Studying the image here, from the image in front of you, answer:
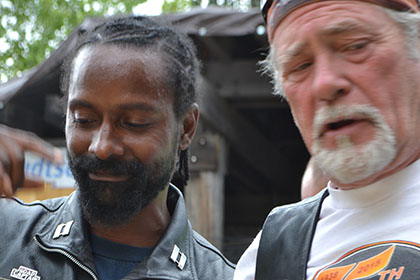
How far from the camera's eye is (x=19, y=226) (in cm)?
209

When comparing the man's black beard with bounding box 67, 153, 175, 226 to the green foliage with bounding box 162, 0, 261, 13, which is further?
the green foliage with bounding box 162, 0, 261, 13

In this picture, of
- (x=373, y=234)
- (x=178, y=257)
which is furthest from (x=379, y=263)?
(x=178, y=257)

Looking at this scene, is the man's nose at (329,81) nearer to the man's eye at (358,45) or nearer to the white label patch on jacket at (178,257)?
the man's eye at (358,45)

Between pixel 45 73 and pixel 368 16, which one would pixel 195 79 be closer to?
pixel 368 16

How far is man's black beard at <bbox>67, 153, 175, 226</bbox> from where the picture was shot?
80.5 inches

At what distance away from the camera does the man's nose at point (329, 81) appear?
1.51m

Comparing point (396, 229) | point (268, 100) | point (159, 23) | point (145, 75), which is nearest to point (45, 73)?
point (268, 100)

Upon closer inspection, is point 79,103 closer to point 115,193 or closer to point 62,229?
point 115,193

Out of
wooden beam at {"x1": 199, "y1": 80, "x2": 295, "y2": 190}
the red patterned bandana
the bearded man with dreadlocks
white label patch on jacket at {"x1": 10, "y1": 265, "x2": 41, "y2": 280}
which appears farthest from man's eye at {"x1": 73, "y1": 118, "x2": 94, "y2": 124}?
wooden beam at {"x1": 199, "y1": 80, "x2": 295, "y2": 190}

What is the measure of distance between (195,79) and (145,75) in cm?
43

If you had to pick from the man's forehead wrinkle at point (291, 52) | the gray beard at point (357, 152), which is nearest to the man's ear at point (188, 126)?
the man's forehead wrinkle at point (291, 52)

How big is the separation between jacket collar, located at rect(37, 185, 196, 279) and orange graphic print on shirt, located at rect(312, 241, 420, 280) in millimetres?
670

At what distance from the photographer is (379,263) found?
56.7 inches

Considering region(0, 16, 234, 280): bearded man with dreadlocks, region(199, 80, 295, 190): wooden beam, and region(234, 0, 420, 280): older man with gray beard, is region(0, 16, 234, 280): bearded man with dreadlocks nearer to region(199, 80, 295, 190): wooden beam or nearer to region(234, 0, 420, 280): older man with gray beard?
region(234, 0, 420, 280): older man with gray beard
